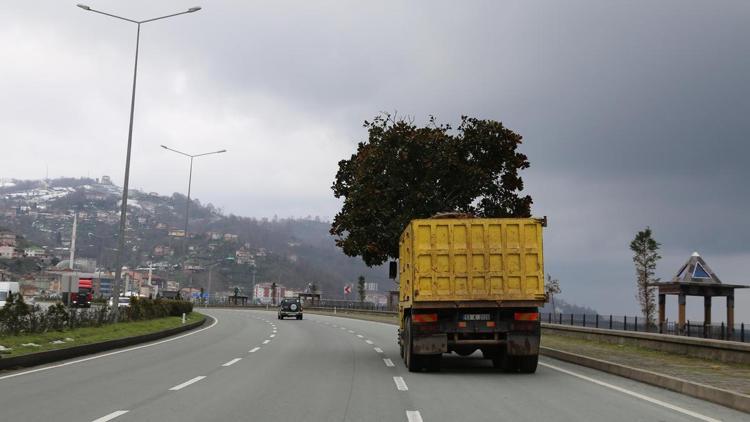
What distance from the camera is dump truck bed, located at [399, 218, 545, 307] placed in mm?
13625

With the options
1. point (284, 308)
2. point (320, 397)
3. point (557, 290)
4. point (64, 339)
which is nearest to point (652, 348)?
point (320, 397)

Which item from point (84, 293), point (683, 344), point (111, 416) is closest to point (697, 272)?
point (683, 344)

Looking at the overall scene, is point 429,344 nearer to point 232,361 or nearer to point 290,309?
point 232,361

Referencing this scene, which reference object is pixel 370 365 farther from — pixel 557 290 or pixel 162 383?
pixel 557 290

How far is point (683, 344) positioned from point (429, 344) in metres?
8.01

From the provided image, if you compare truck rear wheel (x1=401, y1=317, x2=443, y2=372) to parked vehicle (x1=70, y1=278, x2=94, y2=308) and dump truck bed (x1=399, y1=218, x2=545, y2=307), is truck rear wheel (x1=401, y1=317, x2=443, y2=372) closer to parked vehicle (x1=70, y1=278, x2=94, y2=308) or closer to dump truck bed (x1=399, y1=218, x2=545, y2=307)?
dump truck bed (x1=399, y1=218, x2=545, y2=307)

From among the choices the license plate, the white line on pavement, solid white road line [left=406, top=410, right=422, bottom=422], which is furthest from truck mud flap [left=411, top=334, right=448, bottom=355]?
solid white road line [left=406, top=410, right=422, bottom=422]

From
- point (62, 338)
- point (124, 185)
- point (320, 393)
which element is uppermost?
point (124, 185)

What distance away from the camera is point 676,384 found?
37.1 feet

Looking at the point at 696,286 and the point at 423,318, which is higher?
the point at 696,286

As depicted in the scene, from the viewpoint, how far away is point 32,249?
178000mm

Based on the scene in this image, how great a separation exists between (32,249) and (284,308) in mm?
149154

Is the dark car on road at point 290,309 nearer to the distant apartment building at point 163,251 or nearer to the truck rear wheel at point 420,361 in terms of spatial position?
the truck rear wheel at point 420,361

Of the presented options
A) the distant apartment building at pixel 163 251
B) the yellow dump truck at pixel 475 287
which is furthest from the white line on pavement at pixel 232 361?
the distant apartment building at pixel 163 251
